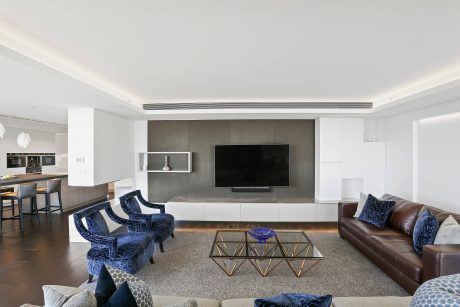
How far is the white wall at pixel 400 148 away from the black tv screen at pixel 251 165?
7.31ft

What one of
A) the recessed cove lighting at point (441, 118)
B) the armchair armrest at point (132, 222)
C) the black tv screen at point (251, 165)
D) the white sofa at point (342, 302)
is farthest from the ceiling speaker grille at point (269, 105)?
the white sofa at point (342, 302)

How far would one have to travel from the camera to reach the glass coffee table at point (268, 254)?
288 centimetres

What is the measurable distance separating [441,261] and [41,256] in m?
5.03

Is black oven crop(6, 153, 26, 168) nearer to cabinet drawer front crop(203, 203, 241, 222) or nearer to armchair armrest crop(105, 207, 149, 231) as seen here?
armchair armrest crop(105, 207, 149, 231)

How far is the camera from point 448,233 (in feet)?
8.20

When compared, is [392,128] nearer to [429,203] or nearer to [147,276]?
Answer: [429,203]

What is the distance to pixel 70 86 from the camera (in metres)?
3.01

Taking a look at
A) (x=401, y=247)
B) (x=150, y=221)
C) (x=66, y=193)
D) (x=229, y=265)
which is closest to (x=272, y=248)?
(x=229, y=265)

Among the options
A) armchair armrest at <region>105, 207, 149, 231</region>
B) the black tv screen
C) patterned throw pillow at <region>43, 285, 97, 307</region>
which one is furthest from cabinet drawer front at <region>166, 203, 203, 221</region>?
patterned throw pillow at <region>43, 285, 97, 307</region>

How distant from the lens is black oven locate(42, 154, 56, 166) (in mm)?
8577

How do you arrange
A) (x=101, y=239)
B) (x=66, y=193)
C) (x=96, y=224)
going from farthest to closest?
(x=66, y=193) → (x=96, y=224) → (x=101, y=239)

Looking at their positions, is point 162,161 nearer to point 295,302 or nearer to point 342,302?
point 342,302

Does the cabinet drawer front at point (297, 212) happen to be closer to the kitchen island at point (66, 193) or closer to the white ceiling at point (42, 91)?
the white ceiling at point (42, 91)

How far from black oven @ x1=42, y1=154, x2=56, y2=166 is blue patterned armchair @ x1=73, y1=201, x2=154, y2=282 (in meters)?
7.29
